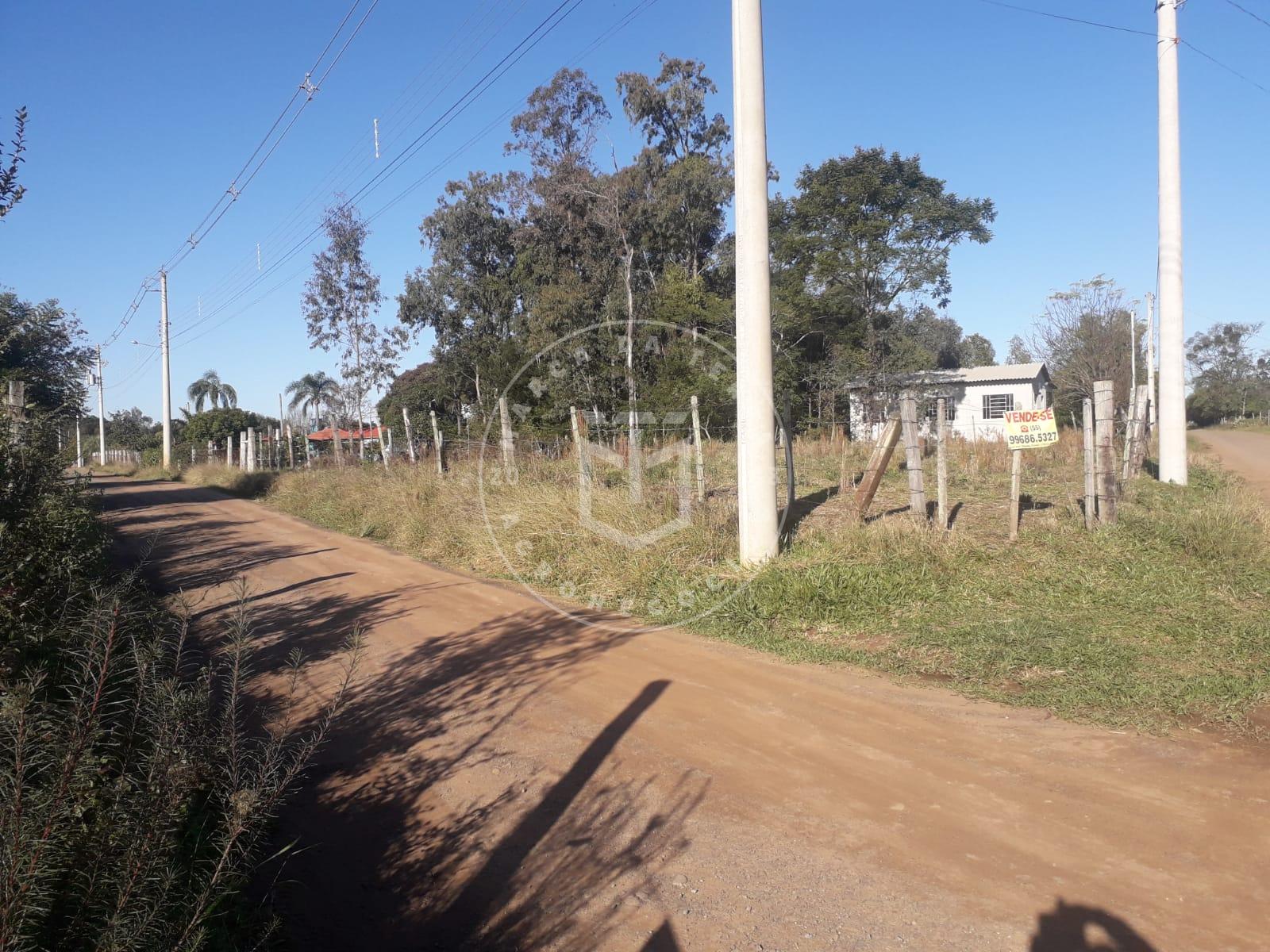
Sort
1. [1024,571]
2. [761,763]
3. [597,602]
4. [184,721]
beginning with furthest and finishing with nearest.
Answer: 1. [597,602]
2. [1024,571]
3. [761,763]
4. [184,721]

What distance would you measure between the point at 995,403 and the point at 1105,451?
29826mm

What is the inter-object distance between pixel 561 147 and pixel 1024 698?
1135 inches

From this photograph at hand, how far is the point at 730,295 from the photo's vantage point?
2919 cm

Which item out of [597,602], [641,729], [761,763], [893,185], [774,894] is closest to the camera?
[774,894]

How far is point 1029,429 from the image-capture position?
920cm

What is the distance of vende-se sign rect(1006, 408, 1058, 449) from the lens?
30.0ft

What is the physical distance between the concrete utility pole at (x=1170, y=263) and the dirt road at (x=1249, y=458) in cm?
161

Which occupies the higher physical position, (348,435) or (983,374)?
(983,374)

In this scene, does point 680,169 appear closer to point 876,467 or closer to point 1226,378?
point 876,467

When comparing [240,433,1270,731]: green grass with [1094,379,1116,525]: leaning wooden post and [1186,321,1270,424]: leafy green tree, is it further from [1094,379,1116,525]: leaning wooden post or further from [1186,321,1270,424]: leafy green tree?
[1186,321,1270,424]: leafy green tree

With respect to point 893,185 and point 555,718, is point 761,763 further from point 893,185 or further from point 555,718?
point 893,185

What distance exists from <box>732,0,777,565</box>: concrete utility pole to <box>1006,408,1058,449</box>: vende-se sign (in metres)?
2.84

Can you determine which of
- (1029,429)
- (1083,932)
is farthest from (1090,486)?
(1083,932)

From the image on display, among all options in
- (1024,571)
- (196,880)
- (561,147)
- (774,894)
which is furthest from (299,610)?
(561,147)
